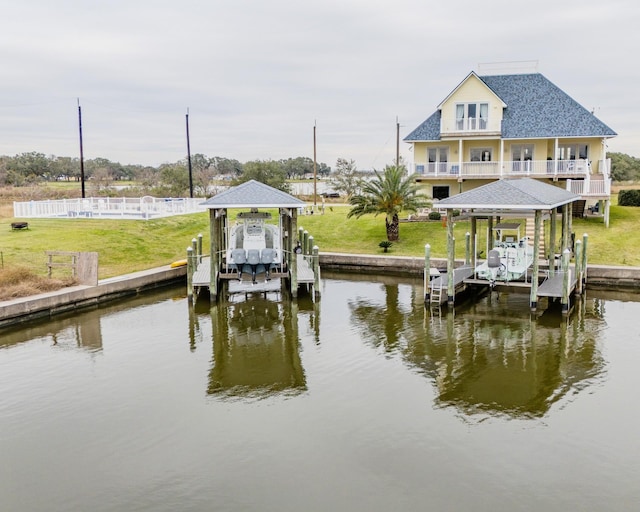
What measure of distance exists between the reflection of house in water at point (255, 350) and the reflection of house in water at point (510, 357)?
350cm

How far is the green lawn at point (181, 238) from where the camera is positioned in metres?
28.2

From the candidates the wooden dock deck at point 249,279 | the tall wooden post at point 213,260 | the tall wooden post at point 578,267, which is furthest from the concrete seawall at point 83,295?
the tall wooden post at point 578,267

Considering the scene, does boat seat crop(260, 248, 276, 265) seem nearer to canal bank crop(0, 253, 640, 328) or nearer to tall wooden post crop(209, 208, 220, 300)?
tall wooden post crop(209, 208, 220, 300)

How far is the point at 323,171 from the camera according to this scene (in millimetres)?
168750

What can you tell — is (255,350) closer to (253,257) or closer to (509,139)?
(253,257)

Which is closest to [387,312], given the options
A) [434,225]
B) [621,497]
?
[621,497]

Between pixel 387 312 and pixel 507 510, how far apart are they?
12712 mm

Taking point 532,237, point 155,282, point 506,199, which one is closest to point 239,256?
point 155,282

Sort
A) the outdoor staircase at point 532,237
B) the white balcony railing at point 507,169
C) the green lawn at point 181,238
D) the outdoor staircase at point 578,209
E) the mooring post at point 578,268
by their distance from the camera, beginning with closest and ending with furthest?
the mooring post at point 578,268 → the green lawn at point 181,238 → the outdoor staircase at point 532,237 → the white balcony railing at point 507,169 → the outdoor staircase at point 578,209

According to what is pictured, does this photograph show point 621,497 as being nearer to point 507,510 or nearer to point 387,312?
point 507,510

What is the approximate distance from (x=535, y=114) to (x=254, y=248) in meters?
25.2

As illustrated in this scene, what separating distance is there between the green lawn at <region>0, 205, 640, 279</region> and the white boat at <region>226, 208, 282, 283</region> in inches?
220

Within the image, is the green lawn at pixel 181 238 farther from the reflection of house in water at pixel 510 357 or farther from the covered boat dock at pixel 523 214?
the reflection of house in water at pixel 510 357

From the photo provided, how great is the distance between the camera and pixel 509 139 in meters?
38.7
